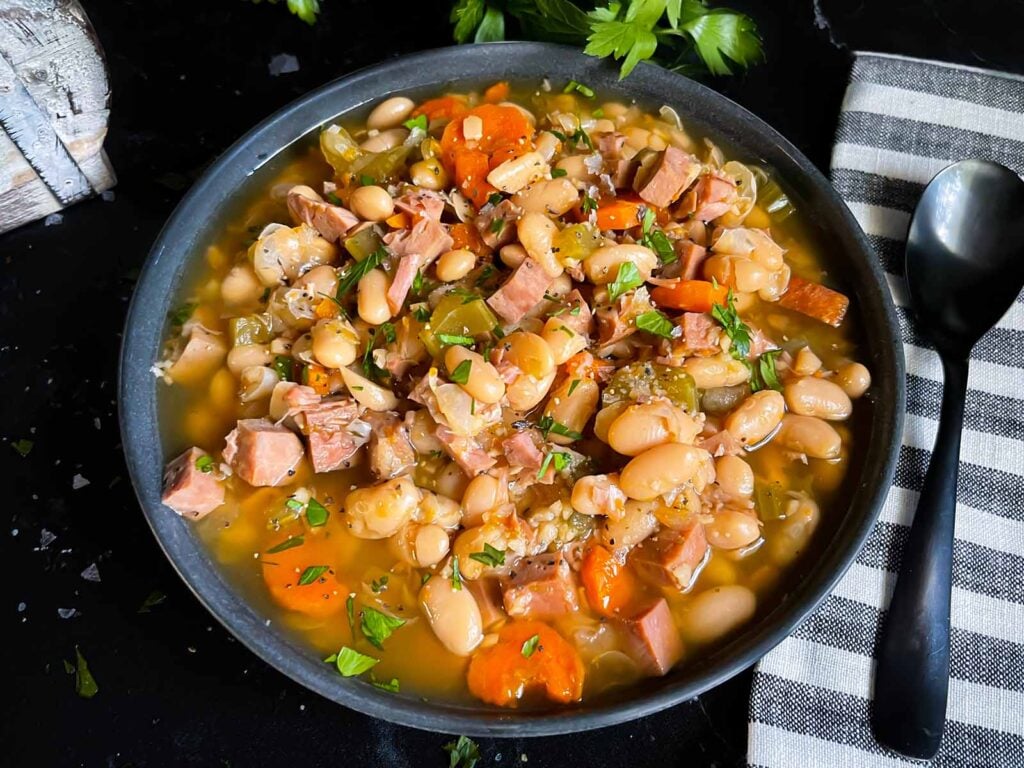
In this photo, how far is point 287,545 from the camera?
237 centimetres

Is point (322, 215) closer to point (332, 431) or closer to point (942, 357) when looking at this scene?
point (332, 431)

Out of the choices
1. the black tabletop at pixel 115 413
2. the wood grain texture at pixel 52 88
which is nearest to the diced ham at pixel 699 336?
the black tabletop at pixel 115 413

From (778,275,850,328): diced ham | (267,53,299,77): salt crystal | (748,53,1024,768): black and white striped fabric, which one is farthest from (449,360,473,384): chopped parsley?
(267,53,299,77): salt crystal

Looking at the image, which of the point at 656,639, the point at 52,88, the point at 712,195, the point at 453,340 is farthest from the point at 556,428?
the point at 52,88

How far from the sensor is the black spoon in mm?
2424

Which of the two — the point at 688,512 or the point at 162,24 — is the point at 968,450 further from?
the point at 162,24

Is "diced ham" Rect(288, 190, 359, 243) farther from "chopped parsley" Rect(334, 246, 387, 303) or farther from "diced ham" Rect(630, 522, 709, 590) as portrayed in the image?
"diced ham" Rect(630, 522, 709, 590)

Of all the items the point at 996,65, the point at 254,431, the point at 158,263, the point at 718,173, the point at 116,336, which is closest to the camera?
the point at 254,431

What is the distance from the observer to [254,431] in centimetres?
235

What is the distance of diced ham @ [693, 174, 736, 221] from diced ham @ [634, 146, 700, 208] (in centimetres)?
4

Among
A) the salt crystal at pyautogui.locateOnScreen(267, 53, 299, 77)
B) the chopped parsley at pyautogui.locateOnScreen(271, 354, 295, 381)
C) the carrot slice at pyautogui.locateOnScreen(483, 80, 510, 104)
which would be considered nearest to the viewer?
the chopped parsley at pyautogui.locateOnScreen(271, 354, 295, 381)

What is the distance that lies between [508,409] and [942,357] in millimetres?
1310

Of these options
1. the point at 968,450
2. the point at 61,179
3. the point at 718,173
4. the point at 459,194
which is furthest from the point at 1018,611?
the point at 61,179

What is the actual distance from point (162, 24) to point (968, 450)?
120 inches
